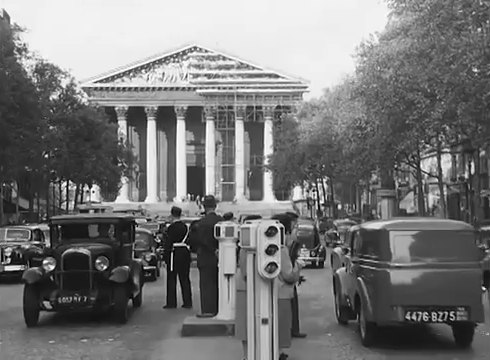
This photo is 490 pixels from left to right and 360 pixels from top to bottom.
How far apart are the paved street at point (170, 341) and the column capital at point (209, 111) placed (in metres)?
82.1

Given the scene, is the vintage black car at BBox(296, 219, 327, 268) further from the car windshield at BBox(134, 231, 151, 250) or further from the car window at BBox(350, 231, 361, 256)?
the car window at BBox(350, 231, 361, 256)

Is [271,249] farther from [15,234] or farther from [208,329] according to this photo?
[15,234]

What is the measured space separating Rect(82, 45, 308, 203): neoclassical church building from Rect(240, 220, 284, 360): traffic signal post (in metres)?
85.7

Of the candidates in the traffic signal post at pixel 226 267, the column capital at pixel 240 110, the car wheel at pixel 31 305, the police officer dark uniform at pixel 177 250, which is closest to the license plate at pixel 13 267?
the police officer dark uniform at pixel 177 250

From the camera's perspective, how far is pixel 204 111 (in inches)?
3893

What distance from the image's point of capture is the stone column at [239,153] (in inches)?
3848

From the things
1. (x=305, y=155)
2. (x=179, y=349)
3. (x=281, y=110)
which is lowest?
(x=179, y=349)

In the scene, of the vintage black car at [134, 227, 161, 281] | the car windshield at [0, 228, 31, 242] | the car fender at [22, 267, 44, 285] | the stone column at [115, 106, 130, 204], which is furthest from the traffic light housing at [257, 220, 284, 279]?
the stone column at [115, 106, 130, 204]

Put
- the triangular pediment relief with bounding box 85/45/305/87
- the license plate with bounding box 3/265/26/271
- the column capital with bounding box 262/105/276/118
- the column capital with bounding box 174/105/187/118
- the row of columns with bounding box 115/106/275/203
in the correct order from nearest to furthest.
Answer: the license plate with bounding box 3/265/26/271 < the triangular pediment relief with bounding box 85/45/305/87 < the column capital with bounding box 262/105/276/118 < the row of columns with bounding box 115/106/275/203 < the column capital with bounding box 174/105/187/118

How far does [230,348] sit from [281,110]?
84043 millimetres

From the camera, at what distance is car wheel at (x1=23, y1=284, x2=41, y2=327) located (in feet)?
47.0

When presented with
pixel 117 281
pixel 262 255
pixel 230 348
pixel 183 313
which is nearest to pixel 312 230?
pixel 183 313

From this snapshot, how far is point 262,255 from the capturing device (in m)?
8.60

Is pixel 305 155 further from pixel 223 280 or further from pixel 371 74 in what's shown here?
pixel 223 280
